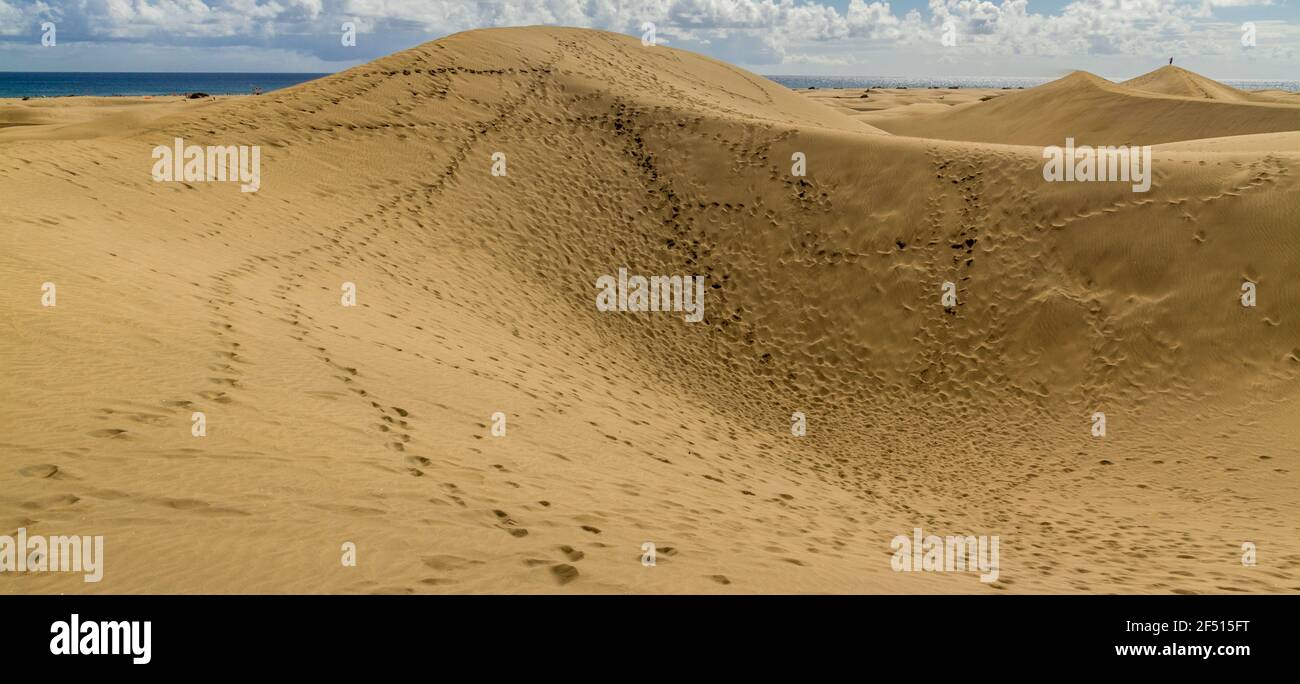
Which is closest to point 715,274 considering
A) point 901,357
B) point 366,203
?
point 901,357

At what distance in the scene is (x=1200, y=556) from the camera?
315 inches

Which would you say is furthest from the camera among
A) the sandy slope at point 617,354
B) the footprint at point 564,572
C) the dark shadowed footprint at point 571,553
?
the sandy slope at point 617,354

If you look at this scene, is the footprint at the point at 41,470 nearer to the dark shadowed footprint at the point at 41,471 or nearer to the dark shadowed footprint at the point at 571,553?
the dark shadowed footprint at the point at 41,471

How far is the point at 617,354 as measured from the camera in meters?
14.6

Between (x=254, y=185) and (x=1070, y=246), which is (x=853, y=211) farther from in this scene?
(x=254, y=185)

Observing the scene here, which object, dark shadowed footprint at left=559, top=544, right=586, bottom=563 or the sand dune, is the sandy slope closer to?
dark shadowed footprint at left=559, top=544, right=586, bottom=563

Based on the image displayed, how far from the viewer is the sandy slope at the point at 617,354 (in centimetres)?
575

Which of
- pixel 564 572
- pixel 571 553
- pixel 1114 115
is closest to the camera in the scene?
pixel 564 572

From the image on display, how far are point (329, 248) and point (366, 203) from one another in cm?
313

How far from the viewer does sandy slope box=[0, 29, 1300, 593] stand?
5746mm

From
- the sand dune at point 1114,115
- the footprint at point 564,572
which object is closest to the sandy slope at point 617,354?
the footprint at point 564,572

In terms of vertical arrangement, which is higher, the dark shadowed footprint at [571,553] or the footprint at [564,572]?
the dark shadowed footprint at [571,553]

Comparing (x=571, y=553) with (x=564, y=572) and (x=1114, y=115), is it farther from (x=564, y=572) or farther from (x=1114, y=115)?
(x=1114, y=115)

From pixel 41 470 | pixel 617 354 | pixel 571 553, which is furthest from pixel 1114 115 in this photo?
pixel 41 470
